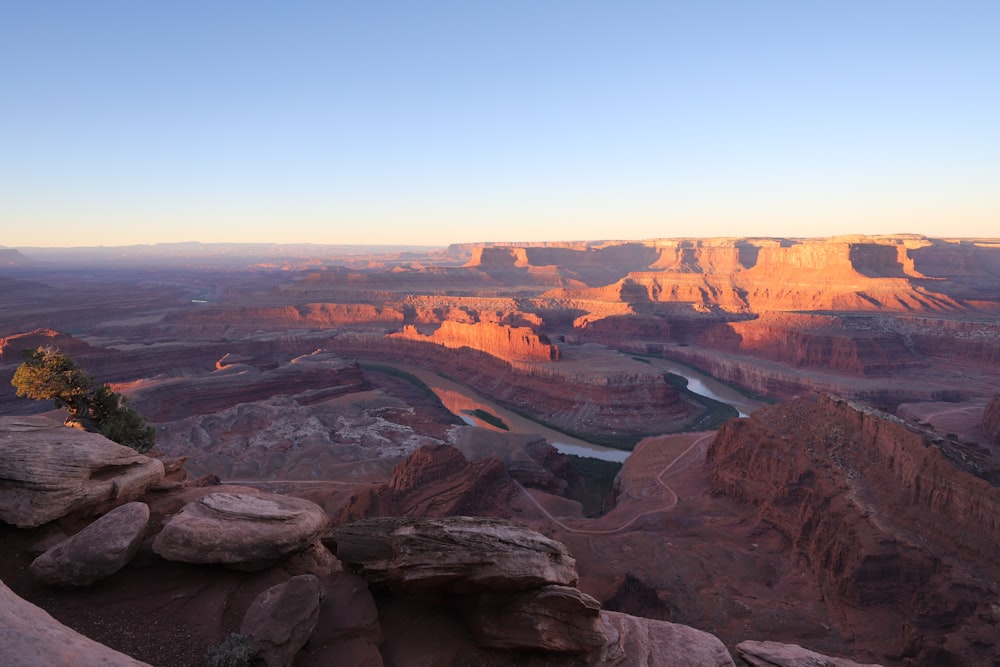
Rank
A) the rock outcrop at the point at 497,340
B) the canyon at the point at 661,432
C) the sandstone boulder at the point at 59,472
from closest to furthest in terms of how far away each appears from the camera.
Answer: the sandstone boulder at the point at 59,472 → the canyon at the point at 661,432 → the rock outcrop at the point at 497,340

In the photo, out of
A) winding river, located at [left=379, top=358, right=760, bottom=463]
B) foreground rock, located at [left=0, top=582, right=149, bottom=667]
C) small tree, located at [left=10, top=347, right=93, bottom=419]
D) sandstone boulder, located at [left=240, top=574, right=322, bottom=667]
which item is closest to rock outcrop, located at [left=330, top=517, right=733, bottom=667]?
sandstone boulder, located at [left=240, top=574, right=322, bottom=667]

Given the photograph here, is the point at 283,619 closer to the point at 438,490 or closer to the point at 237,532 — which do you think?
the point at 237,532

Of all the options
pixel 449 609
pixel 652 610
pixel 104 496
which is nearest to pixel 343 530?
pixel 449 609

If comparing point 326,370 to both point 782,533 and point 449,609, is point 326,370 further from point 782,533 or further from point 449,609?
point 449,609

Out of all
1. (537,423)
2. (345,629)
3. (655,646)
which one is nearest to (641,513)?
(655,646)

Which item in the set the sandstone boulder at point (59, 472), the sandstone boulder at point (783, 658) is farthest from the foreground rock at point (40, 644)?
the sandstone boulder at point (783, 658)

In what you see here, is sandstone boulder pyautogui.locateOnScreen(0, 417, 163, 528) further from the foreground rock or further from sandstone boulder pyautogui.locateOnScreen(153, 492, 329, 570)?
the foreground rock

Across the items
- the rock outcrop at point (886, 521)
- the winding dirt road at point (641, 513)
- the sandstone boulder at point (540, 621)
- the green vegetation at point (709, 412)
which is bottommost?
the green vegetation at point (709, 412)

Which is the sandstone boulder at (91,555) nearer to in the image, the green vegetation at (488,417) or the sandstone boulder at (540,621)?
the sandstone boulder at (540,621)
